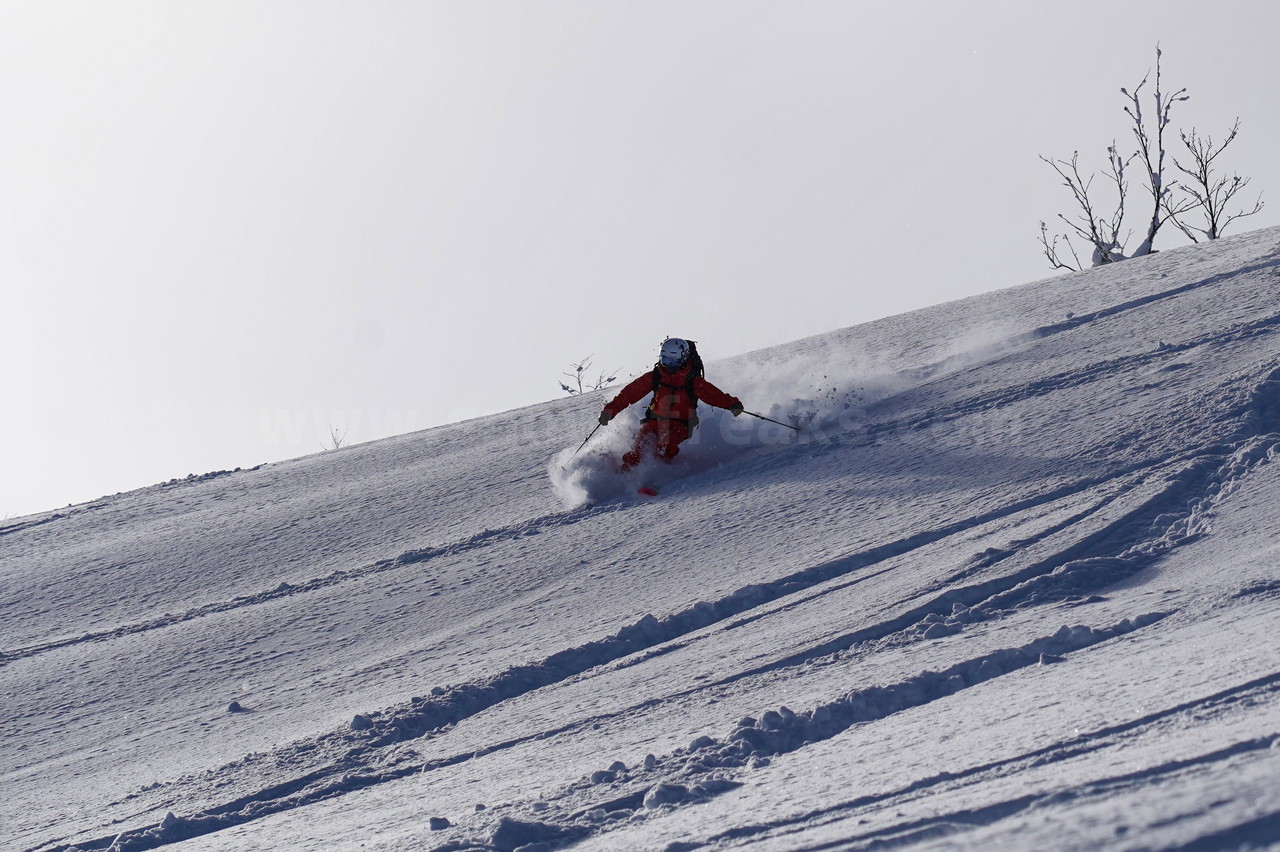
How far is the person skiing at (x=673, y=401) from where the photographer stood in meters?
8.02

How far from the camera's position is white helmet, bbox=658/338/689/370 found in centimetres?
802

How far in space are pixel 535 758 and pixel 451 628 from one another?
75.5 inches

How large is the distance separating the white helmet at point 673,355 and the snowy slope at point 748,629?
0.68 metres

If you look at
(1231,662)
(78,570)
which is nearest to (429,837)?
(1231,662)

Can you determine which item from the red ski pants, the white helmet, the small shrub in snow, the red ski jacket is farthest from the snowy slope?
the white helmet

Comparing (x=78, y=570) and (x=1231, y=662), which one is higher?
(x=78, y=570)

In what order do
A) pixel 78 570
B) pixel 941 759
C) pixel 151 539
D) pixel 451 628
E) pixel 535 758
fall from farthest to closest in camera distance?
pixel 151 539
pixel 78 570
pixel 451 628
pixel 535 758
pixel 941 759

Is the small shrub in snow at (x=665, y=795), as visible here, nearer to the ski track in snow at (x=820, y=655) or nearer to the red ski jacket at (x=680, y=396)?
the ski track in snow at (x=820, y=655)

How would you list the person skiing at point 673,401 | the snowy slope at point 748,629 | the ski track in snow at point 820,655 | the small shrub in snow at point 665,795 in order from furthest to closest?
1. the person skiing at point 673,401
2. the ski track in snow at point 820,655
3. the small shrub in snow at point 665,795
4. the snowy slope at point 748,629

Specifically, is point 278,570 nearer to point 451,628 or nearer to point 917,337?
point 451,628

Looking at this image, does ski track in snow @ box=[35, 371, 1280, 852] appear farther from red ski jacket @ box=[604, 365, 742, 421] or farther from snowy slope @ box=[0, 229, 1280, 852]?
red ski jacket @ box=[604, 365, 742, 421]

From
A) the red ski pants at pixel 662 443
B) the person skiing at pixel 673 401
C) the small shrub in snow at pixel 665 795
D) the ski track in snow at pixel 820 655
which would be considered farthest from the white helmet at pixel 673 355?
the small shrub in snow at pixel 665 795

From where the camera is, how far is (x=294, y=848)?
3.48 meters

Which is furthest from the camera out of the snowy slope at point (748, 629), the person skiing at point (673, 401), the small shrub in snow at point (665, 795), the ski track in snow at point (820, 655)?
the person skiing at point (673, 401)
